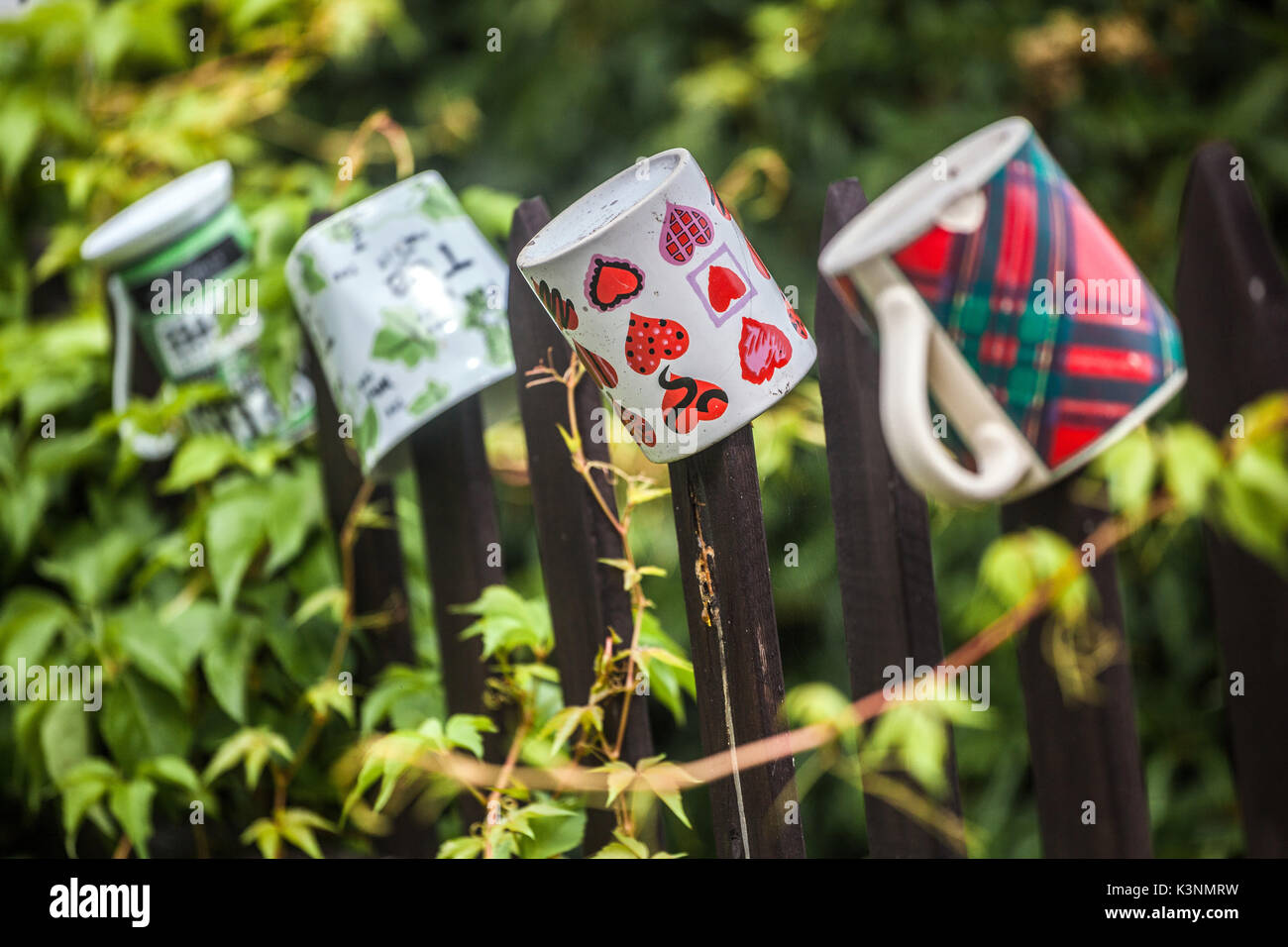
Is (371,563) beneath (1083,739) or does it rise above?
above

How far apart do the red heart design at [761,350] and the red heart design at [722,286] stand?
0.02m

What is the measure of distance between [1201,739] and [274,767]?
4.08ft

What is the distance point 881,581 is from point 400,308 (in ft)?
1.45

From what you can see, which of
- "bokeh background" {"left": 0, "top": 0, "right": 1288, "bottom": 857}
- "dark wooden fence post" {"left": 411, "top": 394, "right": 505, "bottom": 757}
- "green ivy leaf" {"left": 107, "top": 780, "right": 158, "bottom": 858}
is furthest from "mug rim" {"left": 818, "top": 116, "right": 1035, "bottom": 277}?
"green ivy leaf" {"left": 107, "top": 780, "right": 158, "bottom": 858}

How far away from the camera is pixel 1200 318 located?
0.68m

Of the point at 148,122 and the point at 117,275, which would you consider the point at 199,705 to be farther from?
the point at 148,122

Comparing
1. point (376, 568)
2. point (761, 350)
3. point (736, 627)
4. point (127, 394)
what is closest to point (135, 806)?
point (376, 568)

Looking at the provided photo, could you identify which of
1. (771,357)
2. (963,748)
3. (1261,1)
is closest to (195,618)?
(771,357)

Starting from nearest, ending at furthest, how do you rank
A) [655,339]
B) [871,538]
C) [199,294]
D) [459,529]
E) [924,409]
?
[924,409]
[655,339]
[871,538]
[459,529]
[199,294]

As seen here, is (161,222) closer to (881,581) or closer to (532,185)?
(881,581)

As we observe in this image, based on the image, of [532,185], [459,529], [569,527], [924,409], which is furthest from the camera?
[532,185]

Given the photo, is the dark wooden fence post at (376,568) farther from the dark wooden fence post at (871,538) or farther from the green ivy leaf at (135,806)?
the dark wooden fence post at (871,538)

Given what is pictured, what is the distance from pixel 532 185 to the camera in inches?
81.7

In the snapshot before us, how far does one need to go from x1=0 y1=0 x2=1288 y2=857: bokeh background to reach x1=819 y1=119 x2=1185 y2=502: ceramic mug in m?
0.19
